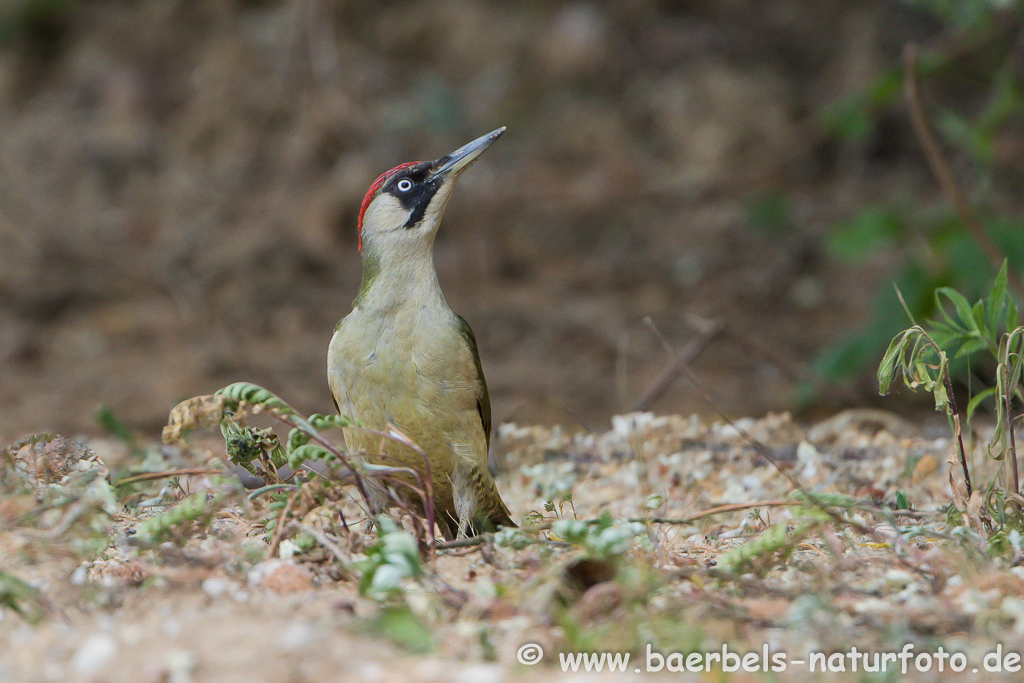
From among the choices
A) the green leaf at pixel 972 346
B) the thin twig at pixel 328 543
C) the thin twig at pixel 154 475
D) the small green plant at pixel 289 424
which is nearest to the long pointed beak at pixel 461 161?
the small green plant at pixel 289 424

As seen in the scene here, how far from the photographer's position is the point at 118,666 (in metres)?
1.80

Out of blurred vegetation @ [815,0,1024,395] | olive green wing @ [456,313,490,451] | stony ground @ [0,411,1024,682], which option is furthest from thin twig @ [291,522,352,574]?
blurred vegetation @ [815,0,1024,395]

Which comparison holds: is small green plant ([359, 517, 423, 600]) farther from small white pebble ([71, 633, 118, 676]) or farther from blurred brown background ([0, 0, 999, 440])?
blurred brown background ([0, 0, 999, 440])

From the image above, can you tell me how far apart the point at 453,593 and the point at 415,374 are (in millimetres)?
1057

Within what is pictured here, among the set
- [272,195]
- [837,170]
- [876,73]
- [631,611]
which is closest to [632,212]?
[837,170]

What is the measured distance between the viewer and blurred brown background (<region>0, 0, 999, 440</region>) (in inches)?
314

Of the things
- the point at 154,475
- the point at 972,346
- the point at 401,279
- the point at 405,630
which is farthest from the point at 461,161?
the point at 405,630

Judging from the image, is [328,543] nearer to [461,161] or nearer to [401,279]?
[401,279]

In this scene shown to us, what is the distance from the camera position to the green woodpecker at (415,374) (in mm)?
3133

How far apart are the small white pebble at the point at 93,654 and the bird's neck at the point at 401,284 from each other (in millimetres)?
1547

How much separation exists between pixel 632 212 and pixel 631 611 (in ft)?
24.6

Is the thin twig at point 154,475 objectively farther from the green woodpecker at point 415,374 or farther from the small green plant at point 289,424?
the green woodpecker at point 415,374

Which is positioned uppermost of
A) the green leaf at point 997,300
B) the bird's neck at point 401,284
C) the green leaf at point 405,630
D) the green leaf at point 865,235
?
the green leaf at point 865,235

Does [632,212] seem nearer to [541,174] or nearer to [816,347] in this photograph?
[541,174]
